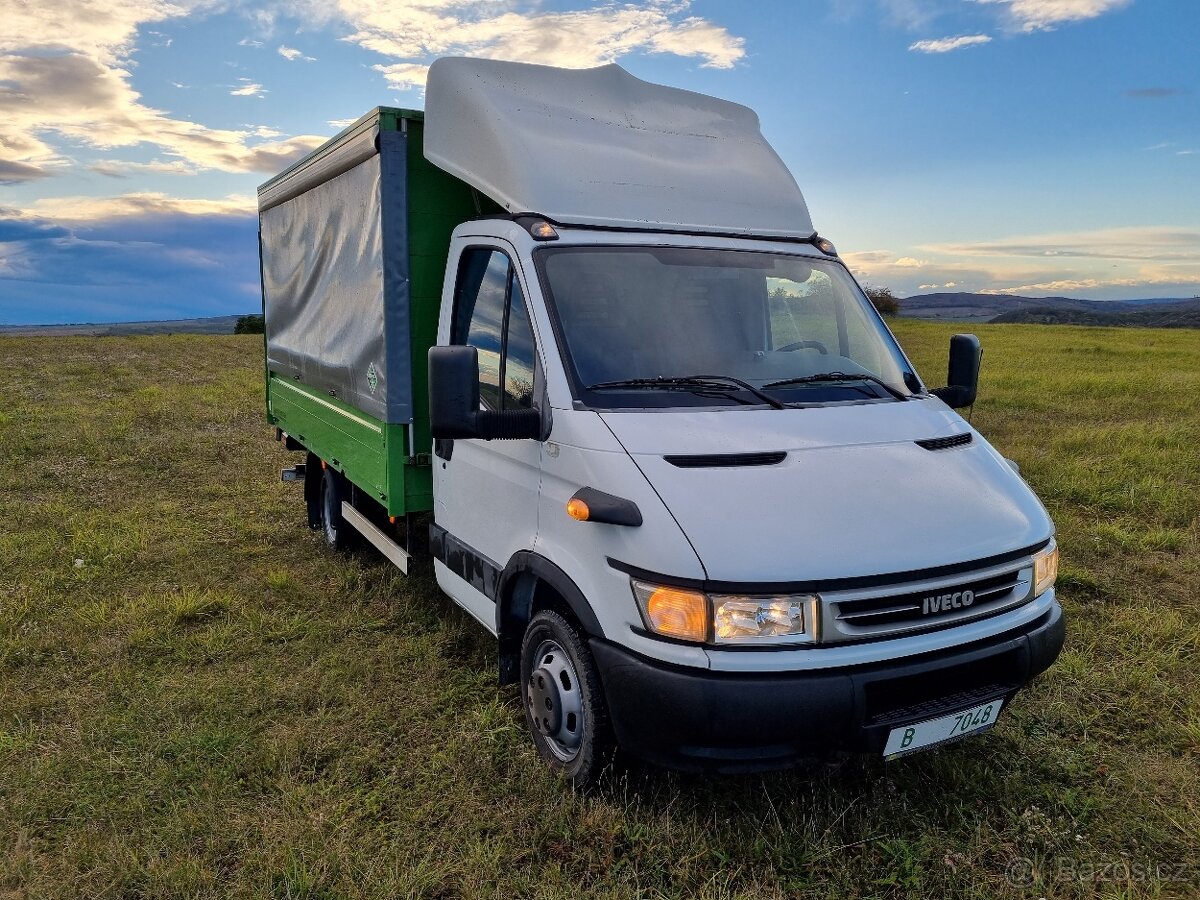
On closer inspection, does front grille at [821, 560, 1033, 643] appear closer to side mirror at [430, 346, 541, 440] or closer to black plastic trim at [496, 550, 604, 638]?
black plastic trim at [496, 550, 604, 638]

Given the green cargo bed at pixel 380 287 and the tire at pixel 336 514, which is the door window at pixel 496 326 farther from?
the tire at pixel 336 514

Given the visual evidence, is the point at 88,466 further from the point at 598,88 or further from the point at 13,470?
the point at 598,88

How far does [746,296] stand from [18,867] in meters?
3.66

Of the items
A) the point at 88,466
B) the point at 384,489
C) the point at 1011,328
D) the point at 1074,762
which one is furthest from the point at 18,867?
the point at 1011,328

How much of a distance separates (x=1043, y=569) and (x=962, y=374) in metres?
1.38

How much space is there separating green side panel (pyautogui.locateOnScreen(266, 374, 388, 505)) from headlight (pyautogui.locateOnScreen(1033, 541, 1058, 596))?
3.20m

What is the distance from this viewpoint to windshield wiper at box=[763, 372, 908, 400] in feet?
12.1

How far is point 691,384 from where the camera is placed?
138 inches

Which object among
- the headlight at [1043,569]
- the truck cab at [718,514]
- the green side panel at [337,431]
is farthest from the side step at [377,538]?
the headlight at [1043,569]

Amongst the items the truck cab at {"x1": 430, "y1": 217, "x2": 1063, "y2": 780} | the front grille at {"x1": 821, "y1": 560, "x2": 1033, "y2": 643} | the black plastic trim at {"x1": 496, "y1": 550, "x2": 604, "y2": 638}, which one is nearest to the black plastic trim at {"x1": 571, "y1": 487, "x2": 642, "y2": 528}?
the truck cab at {"x1": 430, "y1": 217, "x2": 1063, "y2": 780}

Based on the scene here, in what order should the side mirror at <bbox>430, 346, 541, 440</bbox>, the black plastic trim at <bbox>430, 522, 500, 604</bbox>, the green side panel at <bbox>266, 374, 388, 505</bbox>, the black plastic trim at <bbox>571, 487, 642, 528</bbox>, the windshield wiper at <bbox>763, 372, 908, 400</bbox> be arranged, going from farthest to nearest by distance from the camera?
the green side panel at <bbox>266, 374, 388, 505</bbox>, the black plastic trim at <bbox>430, 522, 500, 604</bbox>, the windshield wiper at <bbox>763, 372, 908, 400</bbox>, the side mirror at <bbox>430, 346, 541, 440</bbox>, the black plastic trim at <bbox>571, 487, 642, 528</bbox>

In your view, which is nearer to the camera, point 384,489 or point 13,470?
point 384,489

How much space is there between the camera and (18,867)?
3.10m

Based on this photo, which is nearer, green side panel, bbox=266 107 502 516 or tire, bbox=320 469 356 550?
green side panel, bbox=266 107 502 516
